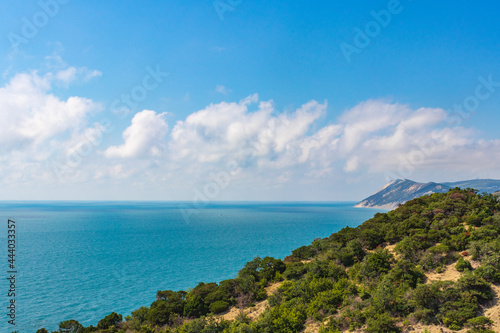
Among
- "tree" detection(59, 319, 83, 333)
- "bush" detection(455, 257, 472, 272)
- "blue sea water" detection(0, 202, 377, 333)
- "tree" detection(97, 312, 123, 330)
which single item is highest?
"bush" detection(455, 257, 472, 272)

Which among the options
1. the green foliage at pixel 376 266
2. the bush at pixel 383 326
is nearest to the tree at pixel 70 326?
the bush at pixel 383 326

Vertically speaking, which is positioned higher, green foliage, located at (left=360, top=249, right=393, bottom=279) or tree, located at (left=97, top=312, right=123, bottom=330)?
green foliage, located at (left=360, top=249, right=393, bottom=279)

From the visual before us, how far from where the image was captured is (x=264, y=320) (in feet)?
86.8

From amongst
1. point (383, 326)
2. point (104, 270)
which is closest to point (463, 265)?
point (383, 326)

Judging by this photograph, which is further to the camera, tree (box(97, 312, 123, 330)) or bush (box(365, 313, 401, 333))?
tree (box(97, 312, 123, 330))

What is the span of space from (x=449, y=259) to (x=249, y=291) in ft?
83.2

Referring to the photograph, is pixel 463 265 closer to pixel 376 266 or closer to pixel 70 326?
pixel 376 266

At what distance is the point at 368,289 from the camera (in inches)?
1182

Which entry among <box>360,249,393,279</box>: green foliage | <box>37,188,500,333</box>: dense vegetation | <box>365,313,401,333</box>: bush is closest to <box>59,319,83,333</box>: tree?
<box>37,188,500,333</box>: dense vegetation

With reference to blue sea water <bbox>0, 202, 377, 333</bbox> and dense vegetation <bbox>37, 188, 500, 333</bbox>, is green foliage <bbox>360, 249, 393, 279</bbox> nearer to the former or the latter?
dense vegetation <bbox>37, 188, 500, 333</bbox>

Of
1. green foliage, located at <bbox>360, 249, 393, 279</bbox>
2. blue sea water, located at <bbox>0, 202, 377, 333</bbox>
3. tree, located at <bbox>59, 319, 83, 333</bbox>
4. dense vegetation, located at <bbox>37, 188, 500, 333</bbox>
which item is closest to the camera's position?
dense vegetation, located at <bbox>37, 188, 500, 333</bbox>

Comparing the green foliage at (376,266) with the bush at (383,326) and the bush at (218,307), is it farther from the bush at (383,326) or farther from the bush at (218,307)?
the bush at (218,307)

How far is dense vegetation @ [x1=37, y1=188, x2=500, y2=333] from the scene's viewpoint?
2439 cm

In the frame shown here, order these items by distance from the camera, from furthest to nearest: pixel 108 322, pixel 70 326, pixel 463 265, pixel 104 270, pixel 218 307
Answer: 1. pixel 104 270
2. pixel 218 307
3. pixel 108 322
4. pixel 463 265
5. pixel 70 326
